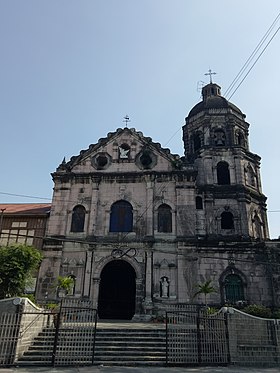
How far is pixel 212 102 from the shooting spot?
30.2 meters

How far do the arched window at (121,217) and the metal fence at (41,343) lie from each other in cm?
1092

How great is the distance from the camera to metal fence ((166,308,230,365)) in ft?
40.3

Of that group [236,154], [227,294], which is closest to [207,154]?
[236,154]

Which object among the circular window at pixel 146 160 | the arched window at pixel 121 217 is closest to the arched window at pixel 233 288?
the arched window at pixel 121 217

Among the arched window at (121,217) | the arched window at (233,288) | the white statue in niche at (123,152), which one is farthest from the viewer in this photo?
the white statue in niche at (123,152)

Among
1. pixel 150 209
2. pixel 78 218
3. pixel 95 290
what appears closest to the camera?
pixel 95 290

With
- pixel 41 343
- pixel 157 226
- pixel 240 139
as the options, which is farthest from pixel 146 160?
pixel 41 343

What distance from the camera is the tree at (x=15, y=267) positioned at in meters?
18.5

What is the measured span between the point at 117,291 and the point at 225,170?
13526mm

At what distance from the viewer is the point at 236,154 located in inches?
1081

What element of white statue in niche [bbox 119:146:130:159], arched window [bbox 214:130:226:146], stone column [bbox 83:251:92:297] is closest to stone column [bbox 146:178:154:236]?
white statue in niche [bbox 119:146:130:159]

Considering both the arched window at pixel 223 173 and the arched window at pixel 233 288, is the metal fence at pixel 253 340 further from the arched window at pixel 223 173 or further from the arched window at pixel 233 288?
the arched window at pixel 223 173

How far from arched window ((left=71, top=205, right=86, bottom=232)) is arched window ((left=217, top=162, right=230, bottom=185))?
11.8 meters

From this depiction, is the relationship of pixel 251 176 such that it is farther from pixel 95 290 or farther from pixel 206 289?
pixel 95 290
